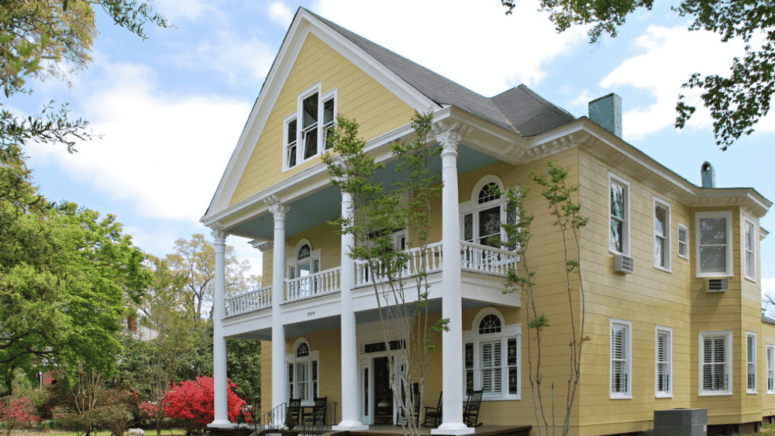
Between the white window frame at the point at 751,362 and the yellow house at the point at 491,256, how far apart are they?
0.18 ft

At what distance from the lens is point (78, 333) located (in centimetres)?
1984

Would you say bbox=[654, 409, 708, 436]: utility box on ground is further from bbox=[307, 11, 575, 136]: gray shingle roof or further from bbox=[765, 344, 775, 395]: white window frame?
bbox=[765, 344, 775, 395]: white window frame

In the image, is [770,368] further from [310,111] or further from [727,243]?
[310,111]

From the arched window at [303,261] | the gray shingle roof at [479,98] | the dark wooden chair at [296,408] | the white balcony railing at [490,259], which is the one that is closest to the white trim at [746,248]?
the gray shingle roof at [479,98]

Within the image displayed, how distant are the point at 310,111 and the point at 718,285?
39.1ft

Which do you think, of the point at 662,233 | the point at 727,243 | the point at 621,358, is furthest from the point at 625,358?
the point at 727,243

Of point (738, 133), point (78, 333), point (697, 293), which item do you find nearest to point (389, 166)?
point (738, 133)

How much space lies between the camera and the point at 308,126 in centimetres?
1805

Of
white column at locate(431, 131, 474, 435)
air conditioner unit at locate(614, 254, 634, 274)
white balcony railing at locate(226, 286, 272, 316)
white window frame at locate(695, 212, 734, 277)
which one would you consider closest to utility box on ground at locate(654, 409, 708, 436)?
air conditioner unit at locate(614, 254, 634, 274)

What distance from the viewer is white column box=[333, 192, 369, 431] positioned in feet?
47.3

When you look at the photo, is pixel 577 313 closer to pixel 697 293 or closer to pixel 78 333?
pixel 697 293

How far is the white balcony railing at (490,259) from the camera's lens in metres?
14.0

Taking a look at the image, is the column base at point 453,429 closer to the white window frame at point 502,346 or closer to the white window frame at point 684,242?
the white window frame at point 502,346

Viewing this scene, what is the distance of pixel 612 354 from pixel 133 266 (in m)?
15.7
